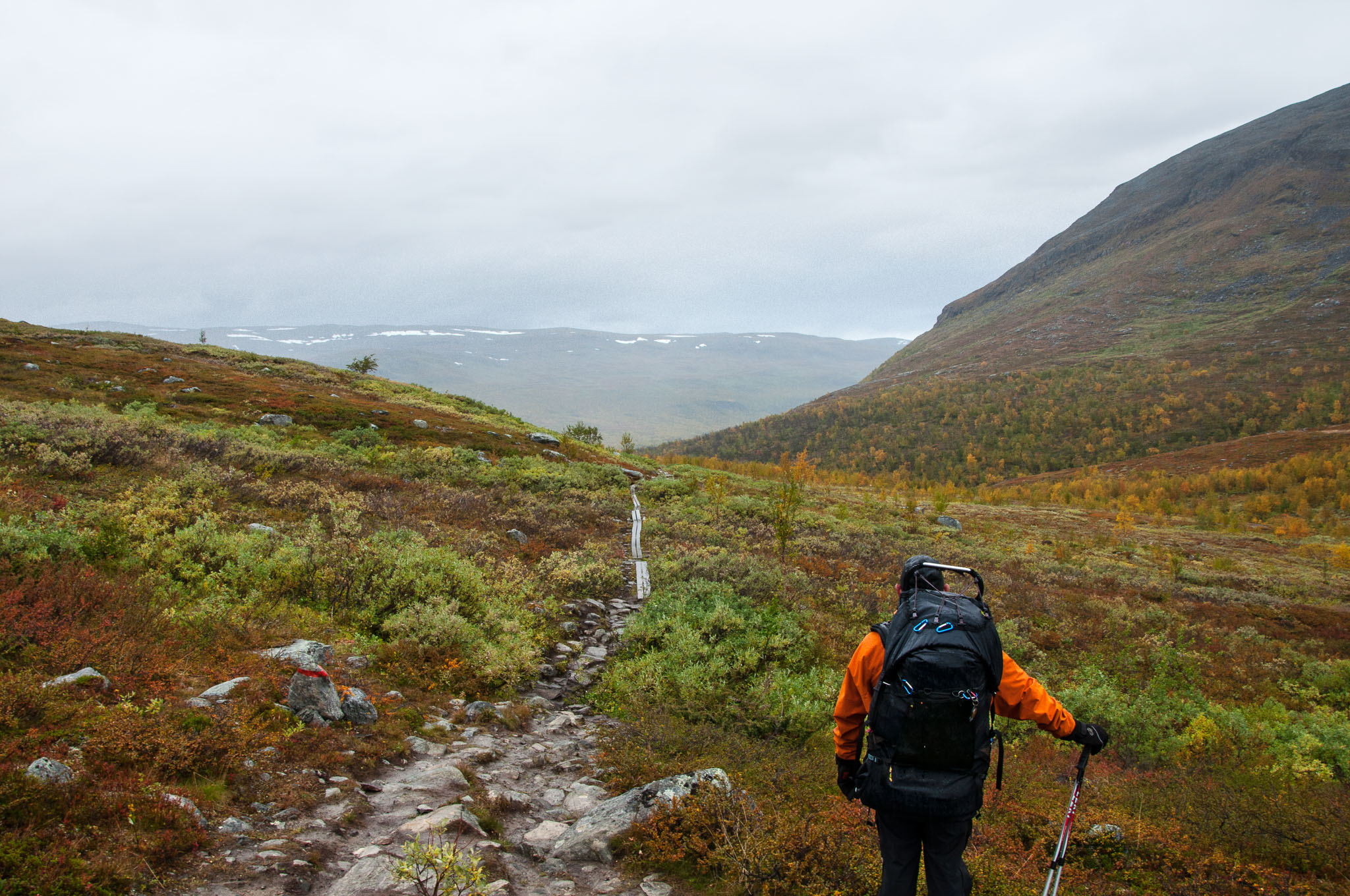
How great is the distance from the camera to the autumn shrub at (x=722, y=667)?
698 centimetres

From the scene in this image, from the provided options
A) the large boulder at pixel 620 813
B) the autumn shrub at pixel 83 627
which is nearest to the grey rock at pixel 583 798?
the large boulder at pixel 620 813

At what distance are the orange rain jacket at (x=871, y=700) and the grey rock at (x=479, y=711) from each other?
502 cm

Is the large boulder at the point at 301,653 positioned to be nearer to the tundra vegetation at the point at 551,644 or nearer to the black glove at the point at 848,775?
the tundra vegetation at the point at 551,644

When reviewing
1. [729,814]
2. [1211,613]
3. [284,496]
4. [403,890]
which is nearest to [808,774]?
[729,814]

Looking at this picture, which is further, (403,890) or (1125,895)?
(1125,895)

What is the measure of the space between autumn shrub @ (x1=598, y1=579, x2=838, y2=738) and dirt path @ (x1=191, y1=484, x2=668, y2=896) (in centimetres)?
86

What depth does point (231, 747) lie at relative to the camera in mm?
4719

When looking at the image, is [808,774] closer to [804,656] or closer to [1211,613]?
[804,656]

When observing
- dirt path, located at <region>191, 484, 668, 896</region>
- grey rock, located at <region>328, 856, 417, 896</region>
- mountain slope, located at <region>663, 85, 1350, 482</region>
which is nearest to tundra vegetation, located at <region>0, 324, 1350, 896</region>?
dirt path, located at <region>191, 484, 668, 896</region>

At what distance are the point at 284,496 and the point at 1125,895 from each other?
1480 centimetres

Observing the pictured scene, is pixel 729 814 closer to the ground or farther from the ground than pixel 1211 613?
farther from the ground

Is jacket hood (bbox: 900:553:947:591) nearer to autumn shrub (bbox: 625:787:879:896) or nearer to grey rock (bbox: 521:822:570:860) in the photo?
autumn shrub (bbox: 625:787:879:896)

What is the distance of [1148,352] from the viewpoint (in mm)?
104312

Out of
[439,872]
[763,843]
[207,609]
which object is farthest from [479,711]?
[763,843]
